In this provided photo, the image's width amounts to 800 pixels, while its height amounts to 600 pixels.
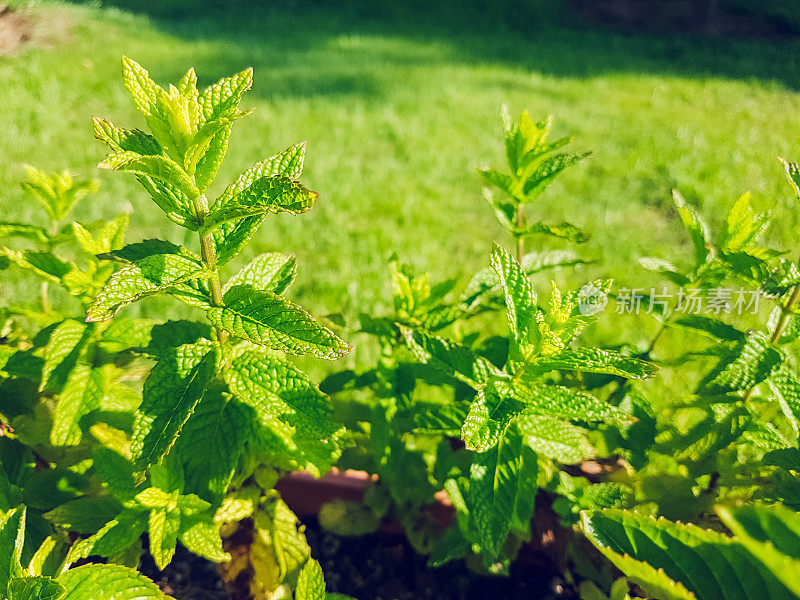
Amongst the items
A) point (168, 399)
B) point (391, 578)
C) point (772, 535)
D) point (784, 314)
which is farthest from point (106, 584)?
point (784, 314)

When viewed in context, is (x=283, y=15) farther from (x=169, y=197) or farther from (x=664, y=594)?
(x=664, y=594)

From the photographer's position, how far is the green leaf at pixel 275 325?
0.93 meters

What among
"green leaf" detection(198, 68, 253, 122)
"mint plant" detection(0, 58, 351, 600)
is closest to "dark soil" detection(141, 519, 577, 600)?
"mint plant" detection(0, 58, 351, 600)

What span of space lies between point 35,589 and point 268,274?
0.66m

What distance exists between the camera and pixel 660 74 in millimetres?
6004

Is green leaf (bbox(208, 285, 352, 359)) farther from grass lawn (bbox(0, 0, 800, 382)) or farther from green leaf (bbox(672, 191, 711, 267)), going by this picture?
grass lawn (bbox(0, 0, 800, 382))

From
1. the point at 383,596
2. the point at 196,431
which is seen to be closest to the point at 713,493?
the point at 383,596

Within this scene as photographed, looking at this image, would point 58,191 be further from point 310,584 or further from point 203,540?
point 310,584

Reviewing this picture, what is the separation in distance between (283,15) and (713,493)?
8120mm

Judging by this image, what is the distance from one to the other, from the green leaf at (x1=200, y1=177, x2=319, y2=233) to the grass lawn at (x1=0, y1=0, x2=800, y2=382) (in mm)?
1077

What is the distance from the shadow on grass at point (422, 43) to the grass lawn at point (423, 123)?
4cm

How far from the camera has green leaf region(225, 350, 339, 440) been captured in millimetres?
1031

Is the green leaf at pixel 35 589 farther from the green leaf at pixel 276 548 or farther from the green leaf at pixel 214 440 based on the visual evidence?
the green leaf at pixel 276 548


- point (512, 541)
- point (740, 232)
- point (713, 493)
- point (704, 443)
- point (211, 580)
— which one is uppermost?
point (740, 232)
